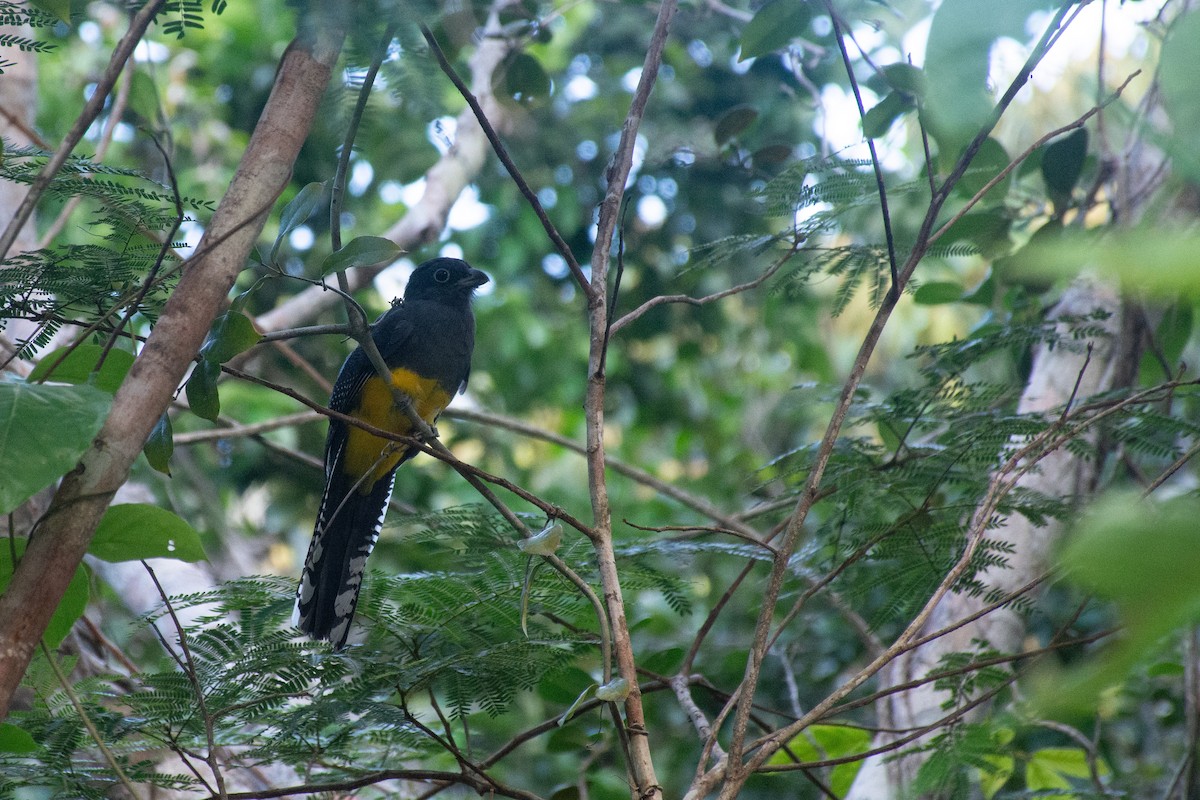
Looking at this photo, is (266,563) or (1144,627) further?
(266,563)

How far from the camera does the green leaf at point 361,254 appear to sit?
1.74 metres

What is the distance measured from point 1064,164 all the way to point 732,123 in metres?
1.08

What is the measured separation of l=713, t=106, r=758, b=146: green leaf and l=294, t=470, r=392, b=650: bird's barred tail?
5.72 ft

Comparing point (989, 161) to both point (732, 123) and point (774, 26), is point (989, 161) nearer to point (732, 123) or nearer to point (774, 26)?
point (774, 26)

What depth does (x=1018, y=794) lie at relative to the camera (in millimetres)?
2400

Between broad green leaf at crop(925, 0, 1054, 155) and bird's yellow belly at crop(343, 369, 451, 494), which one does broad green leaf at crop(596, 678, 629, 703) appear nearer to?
broad green leaf at crop(925, 0, 1054, 155)

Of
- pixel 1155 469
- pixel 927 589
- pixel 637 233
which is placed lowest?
pixel 927 589

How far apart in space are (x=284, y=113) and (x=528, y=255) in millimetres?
5970

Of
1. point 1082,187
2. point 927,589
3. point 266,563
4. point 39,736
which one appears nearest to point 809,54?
point 1082,187

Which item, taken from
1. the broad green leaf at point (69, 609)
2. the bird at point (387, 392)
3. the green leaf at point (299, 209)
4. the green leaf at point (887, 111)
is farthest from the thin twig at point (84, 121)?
the bird at point (387, 392)

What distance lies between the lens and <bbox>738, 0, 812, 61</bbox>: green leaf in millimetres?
2402

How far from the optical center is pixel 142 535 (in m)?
1.84

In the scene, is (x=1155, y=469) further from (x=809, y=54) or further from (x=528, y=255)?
(x=528, y=255)

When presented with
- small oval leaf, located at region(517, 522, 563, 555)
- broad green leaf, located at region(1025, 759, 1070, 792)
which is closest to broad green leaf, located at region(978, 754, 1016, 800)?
broad green leaf, located at region(1025, 759, 1070, 792)
